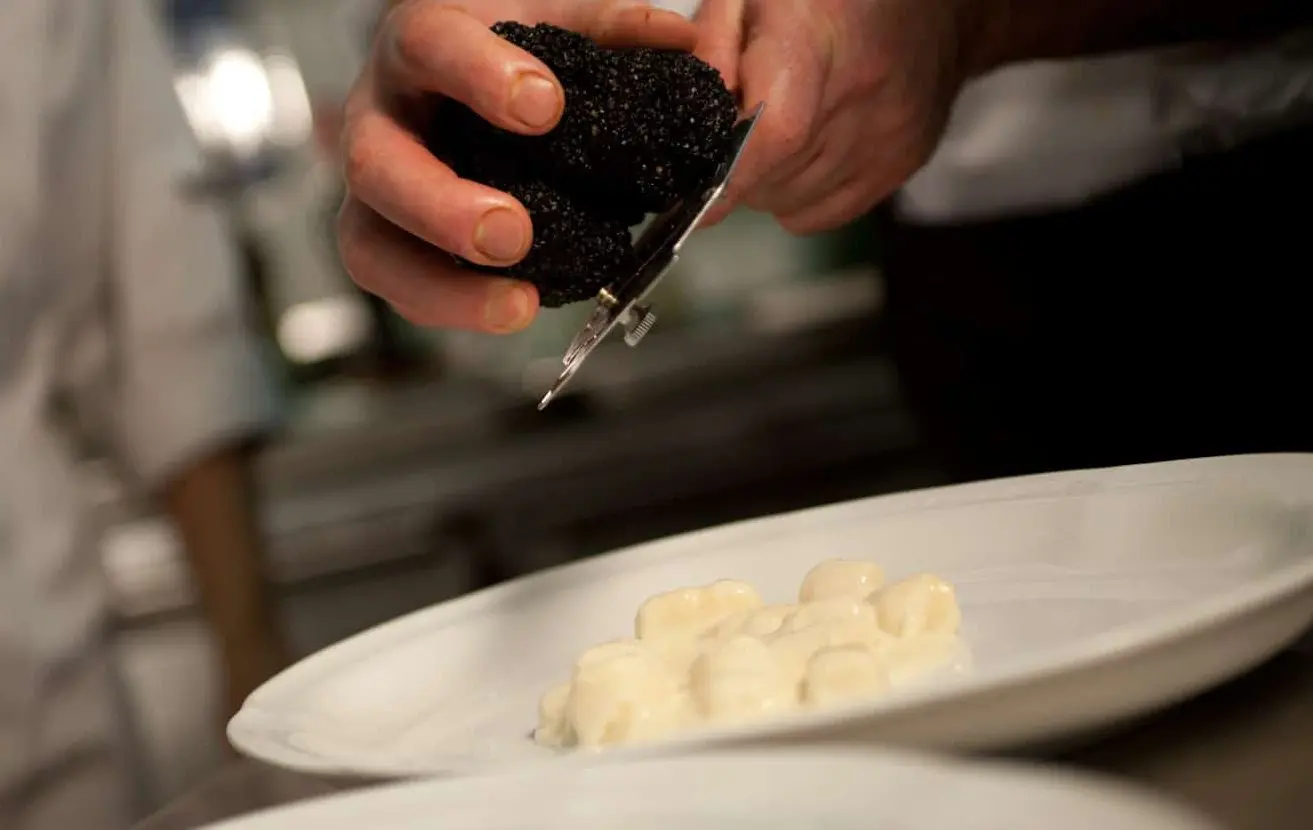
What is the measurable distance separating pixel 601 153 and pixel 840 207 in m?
0.34

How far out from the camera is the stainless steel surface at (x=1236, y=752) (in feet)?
1.06

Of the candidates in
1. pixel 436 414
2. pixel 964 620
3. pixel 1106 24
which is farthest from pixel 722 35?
pixel 436 414

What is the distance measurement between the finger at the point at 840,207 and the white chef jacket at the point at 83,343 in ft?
1.96

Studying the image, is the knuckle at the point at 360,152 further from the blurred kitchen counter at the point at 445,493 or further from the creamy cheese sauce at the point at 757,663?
the blurred kitchen counter at the point at 445,493

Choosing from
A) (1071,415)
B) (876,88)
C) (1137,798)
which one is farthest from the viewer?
(1071,415)

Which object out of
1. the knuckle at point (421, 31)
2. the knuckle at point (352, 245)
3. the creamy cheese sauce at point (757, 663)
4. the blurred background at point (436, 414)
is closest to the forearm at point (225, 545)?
the blurred background at point (436, 414)

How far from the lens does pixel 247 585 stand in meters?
1.29

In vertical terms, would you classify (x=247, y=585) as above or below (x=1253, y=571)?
below

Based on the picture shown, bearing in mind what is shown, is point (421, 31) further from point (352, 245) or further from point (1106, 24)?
point (1106, 24)

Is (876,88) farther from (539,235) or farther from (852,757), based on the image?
(852,757)

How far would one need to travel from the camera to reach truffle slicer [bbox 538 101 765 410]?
→ 21.1 inches

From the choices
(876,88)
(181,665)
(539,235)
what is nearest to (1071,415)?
(876,88)

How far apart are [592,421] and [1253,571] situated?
142 cm

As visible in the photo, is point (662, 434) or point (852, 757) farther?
point (662, 434)
